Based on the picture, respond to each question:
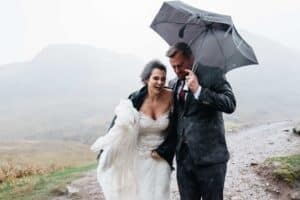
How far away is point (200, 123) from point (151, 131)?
64 cm

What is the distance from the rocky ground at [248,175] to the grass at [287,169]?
0.64 ft

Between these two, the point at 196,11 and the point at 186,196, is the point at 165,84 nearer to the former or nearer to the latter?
the point at 196,11

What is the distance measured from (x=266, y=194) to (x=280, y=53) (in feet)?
360

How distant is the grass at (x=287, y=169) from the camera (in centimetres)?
824

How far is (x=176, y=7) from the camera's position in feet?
13.7

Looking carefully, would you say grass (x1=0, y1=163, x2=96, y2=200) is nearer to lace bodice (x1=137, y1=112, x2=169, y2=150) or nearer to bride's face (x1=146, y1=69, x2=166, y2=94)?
lace bodice (x1=137, y1=112, x2=169, y2=150)

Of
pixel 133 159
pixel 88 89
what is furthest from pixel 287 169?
pixel 88 89

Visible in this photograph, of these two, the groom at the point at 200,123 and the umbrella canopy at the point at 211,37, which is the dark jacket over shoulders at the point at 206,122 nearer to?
the groom at the point at 200,123

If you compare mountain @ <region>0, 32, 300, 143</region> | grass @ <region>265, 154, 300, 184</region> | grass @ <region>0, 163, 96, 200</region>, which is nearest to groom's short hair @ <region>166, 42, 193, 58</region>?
grass @ <region>265, 154, 300, 184</region>

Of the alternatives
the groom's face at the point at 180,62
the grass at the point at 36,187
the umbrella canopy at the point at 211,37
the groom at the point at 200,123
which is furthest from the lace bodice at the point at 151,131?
the grass at the point at 36,187

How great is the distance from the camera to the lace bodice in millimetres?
4418

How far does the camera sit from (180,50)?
3.96 meters

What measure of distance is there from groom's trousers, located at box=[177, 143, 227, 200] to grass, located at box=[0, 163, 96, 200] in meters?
5.28

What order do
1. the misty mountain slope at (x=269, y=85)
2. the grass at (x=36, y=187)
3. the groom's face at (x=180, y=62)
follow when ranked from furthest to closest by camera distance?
the misty mountain slope at (x=269, y=85) < the grass at (x=36, y=187) < the groom's face at (x=180, y=62)
